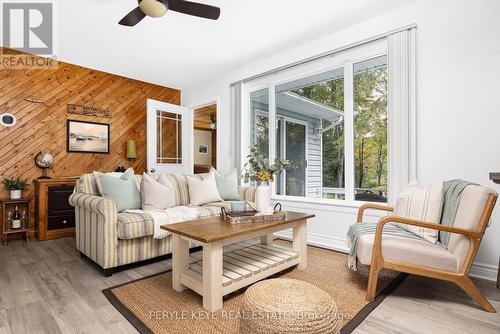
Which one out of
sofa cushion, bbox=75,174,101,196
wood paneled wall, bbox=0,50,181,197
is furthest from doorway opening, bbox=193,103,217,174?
sofa cushion, bbox=75,174,101,196

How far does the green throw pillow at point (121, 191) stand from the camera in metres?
2.67

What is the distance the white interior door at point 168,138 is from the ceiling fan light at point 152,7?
8.31 ft

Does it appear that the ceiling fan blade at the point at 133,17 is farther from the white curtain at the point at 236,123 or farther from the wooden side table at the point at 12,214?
the wooden side table at the point at 12,214

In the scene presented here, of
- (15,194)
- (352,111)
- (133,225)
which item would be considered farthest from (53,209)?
(352,111)

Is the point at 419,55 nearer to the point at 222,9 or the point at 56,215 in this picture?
the point at 222,9

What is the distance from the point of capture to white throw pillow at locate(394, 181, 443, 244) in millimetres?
2027

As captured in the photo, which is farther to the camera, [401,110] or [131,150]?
[131,150]

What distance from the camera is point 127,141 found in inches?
187

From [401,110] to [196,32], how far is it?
8.22 ft

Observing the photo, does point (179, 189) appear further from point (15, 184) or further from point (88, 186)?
point (15, 184)

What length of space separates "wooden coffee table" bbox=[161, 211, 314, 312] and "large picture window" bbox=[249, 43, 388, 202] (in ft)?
3.86

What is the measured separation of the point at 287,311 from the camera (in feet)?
3.80

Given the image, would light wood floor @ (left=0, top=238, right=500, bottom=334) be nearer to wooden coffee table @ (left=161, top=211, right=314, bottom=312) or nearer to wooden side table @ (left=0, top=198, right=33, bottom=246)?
wooden coffee table @ (left=161, top=211, right=314, bottom=312)

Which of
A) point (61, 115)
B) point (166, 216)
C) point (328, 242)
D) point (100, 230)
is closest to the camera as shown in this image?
point (100, 230)
